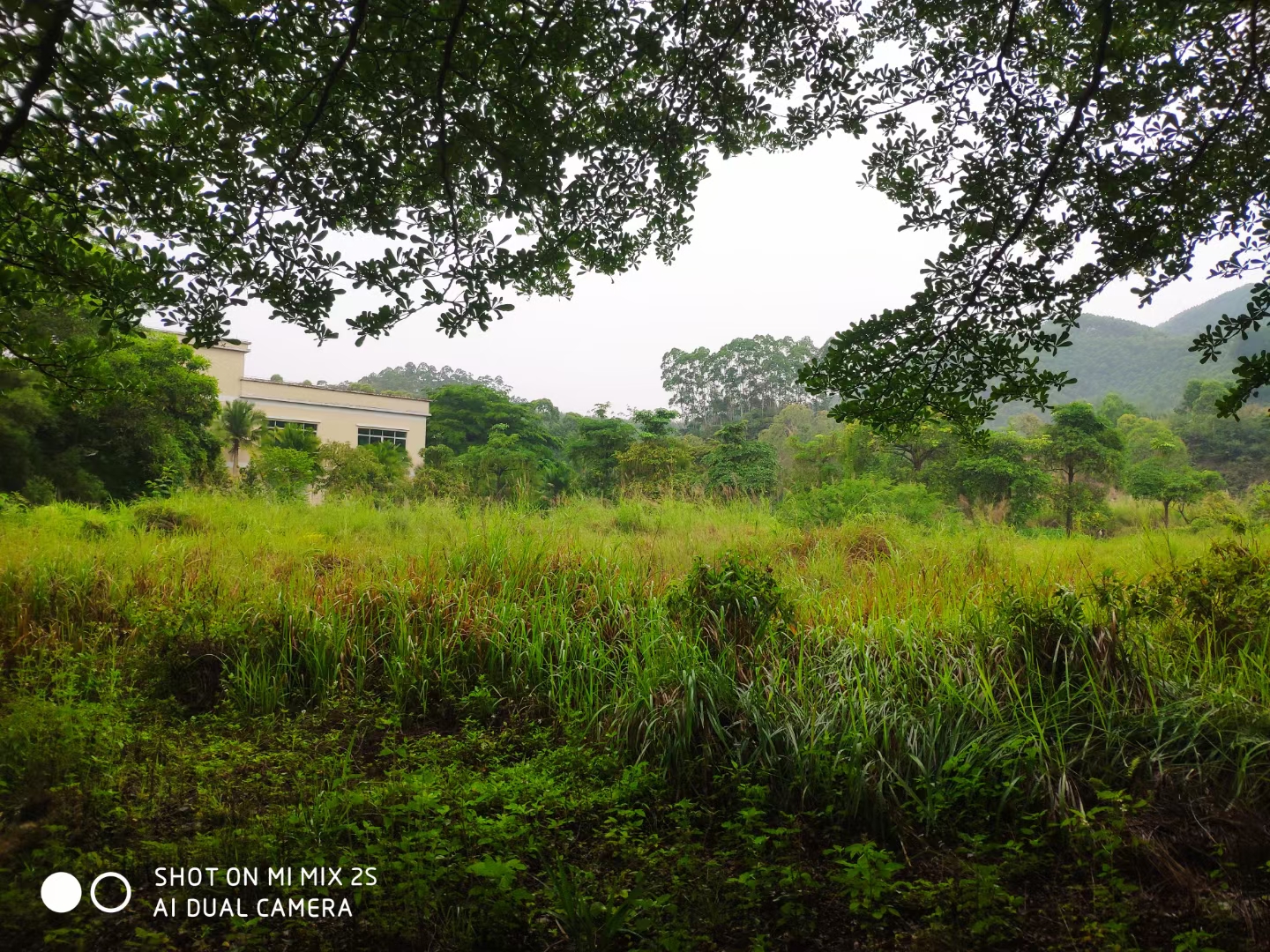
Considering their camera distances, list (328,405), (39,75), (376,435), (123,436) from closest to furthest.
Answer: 1. (39,75)
2. (123,436)
3. (328,405)
4. (376,435)

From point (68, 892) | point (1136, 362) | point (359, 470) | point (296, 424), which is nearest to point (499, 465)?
point (359, 470)

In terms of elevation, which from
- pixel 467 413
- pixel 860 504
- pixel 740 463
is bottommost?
pixel 860 504

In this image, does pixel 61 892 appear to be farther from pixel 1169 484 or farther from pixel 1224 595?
pixel 1169 484

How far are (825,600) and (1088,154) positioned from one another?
2407 mm

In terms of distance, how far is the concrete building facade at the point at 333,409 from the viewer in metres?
18.5

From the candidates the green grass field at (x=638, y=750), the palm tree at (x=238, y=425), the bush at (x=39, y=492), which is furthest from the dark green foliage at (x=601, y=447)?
the green grass field at (x=638, y=750)

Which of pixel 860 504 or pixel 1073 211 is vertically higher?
pixel 1073 211

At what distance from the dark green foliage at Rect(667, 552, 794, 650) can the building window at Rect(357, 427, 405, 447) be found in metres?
18.1

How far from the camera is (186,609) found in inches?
152

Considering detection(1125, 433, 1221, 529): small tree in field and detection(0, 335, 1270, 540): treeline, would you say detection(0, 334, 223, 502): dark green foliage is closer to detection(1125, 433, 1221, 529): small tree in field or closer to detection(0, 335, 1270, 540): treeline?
detection(0, 335, 1270, 540): treeline

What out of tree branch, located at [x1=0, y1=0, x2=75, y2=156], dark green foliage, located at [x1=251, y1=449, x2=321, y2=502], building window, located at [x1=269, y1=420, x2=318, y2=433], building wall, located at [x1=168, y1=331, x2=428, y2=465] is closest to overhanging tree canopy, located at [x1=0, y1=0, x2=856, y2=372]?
tree branch, located at [x1=0, y1=0, x2=75, y2=156]

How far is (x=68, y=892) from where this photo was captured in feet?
6.02

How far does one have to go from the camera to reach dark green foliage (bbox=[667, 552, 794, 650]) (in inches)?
135

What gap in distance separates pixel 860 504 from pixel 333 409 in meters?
16.1
